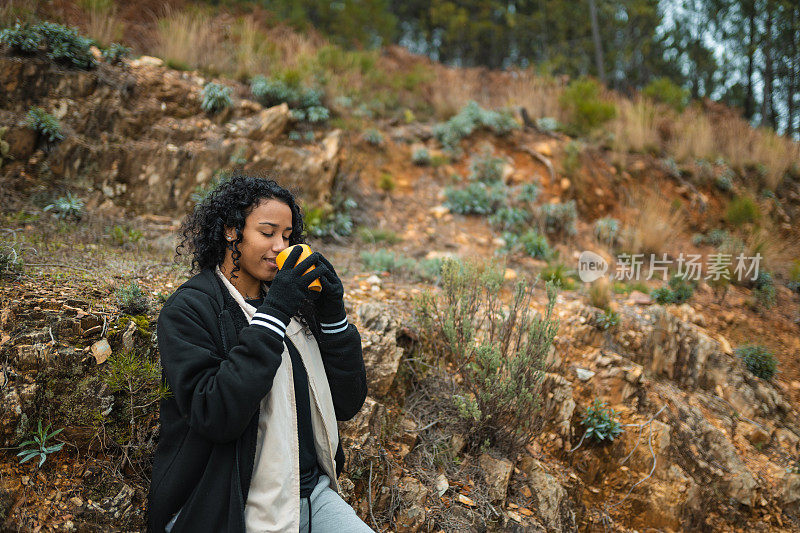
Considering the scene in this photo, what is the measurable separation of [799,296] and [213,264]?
7.50 m

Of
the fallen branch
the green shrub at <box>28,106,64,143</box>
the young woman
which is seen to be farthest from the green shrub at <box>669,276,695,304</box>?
the green shrub at <box>28,106,64,143</box>

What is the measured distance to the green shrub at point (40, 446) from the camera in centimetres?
195

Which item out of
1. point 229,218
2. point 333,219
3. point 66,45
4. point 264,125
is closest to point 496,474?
point 229,218

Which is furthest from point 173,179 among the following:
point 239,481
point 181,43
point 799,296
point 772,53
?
point 772,53

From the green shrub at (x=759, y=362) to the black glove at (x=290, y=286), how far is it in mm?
4950

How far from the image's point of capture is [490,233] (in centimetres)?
615

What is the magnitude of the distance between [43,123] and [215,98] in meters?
1.69

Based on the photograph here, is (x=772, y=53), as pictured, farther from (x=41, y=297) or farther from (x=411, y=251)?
A: (x=41, y=297)

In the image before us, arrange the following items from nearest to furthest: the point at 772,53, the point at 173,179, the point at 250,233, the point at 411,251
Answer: the point at 250,233 → the point at 173,179 → the point at 411,251 → the point at 772,53

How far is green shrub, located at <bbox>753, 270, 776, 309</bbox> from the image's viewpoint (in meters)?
6.02

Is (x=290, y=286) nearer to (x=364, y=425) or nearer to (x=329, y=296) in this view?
(x=329, y=296)

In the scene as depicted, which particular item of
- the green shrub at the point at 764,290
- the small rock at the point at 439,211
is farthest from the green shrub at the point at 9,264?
the green shrub at the point at 764,290

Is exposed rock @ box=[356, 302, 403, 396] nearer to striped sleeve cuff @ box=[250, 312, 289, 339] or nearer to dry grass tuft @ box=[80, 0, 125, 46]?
striped sleeve cuff @ box=[250, 312, 289, 339]

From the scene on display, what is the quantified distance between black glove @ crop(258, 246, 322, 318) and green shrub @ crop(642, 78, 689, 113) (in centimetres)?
1043
